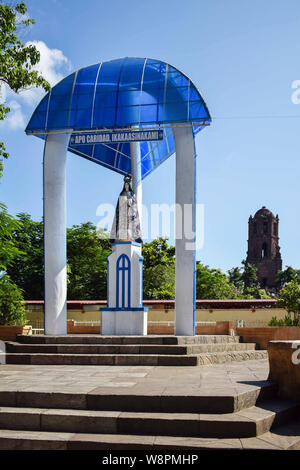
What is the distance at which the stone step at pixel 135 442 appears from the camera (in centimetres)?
545

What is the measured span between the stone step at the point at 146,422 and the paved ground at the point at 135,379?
46 centimetres

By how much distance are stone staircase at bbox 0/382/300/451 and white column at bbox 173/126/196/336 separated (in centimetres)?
679

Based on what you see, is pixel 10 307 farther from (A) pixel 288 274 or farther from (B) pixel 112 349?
(A) pixel 288 274

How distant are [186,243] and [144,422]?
26.4ft

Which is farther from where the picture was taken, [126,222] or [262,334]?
[126,222]

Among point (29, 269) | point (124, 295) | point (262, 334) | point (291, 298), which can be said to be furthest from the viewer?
point (29, 269)

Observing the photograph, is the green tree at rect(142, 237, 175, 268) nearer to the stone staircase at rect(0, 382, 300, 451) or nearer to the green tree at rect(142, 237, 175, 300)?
the green tree at rect(142, 237, 175, 300)

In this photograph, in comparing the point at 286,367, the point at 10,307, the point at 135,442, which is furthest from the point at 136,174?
the point at 135,442

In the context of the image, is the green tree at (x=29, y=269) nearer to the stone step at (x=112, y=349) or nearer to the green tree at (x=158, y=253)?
the green tree at (x=158, y=253)

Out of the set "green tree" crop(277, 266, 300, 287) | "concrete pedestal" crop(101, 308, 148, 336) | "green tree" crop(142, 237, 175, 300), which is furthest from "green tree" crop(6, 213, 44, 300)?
"green tree" crop(277, 266, 300, 287)

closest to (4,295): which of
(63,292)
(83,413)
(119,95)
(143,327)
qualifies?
(63,292)

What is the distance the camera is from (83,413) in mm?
6246

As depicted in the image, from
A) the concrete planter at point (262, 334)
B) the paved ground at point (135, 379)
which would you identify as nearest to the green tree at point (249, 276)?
the concrete planter at point (262, 334)

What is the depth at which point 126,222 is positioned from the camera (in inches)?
596
